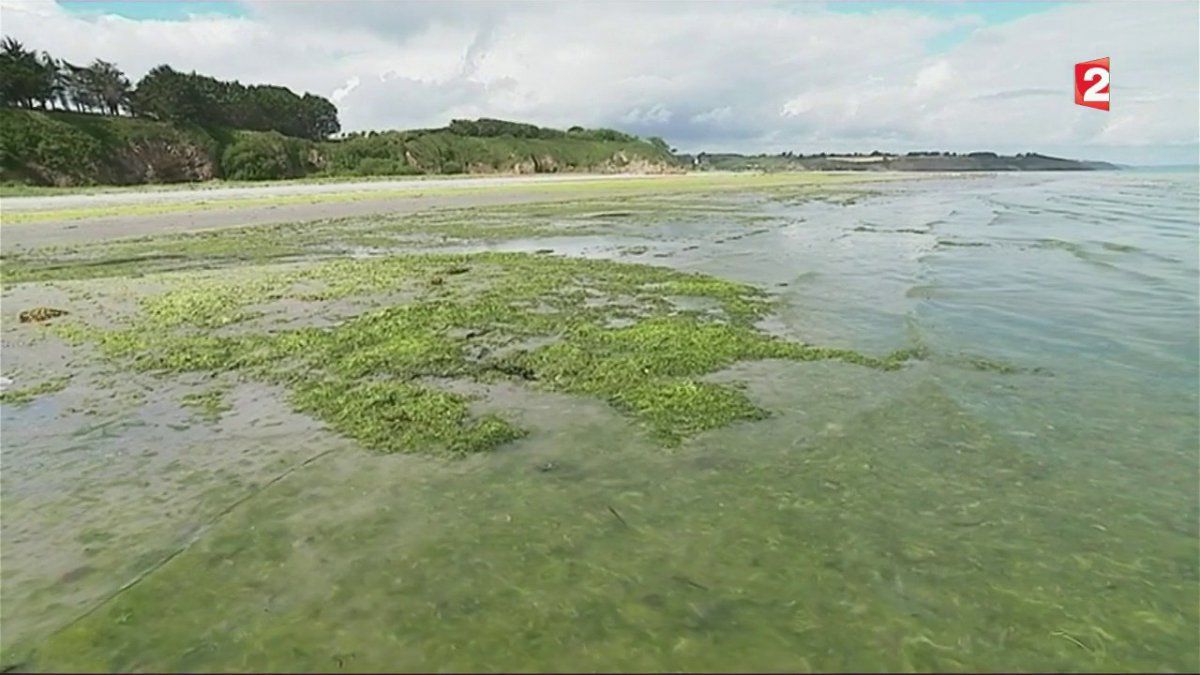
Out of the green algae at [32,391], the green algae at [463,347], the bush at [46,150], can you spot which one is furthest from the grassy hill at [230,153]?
the green algae at [32,391]

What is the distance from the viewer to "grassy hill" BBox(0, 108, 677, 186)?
74.2 m

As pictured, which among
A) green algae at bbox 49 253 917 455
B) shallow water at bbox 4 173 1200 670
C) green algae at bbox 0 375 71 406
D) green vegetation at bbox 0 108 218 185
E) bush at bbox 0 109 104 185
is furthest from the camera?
green vegetation at bbox 0 108 218 185

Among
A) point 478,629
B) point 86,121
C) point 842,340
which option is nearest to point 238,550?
point 478,629

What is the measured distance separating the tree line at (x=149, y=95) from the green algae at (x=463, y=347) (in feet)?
318

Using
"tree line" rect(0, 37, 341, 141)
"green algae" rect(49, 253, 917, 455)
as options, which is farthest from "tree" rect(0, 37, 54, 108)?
"green algae" rect(49, 253, 917, 455)

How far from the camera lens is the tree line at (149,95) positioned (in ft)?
286

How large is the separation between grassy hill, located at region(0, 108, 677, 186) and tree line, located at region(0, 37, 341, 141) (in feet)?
24.2

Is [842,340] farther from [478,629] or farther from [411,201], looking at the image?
[411,201]

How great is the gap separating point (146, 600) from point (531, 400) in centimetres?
467

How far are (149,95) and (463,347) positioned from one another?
11176 cm

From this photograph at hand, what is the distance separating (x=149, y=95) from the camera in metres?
98.8

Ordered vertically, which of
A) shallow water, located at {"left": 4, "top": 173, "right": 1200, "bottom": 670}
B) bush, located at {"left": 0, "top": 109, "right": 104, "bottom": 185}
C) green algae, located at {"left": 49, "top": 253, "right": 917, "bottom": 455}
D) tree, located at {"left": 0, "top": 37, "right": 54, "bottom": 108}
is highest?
tree, located at {"left": 0, "top": 37, "right": 54, "bottom": 108}

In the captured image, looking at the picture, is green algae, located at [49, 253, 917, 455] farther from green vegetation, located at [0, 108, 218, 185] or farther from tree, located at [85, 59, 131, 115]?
tree, located at [85, 59, 131, 115]

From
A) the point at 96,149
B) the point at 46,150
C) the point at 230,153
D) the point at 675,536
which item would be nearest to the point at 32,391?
the point at 675,536
